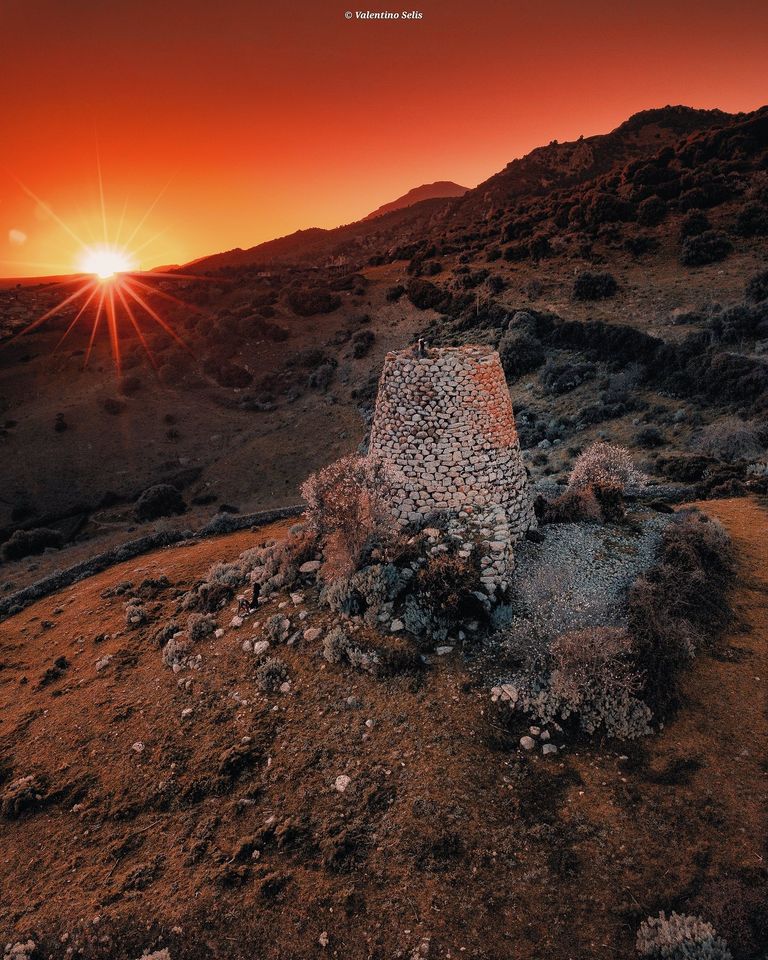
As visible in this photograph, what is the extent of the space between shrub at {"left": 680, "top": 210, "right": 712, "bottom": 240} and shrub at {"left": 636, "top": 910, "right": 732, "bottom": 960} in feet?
169

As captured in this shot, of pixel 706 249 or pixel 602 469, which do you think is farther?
pixel 706 249

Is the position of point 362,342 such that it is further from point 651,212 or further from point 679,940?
point 679,940

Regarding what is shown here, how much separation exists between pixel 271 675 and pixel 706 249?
1907 inches

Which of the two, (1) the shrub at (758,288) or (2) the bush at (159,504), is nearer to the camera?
(2) the bush at (159,504)

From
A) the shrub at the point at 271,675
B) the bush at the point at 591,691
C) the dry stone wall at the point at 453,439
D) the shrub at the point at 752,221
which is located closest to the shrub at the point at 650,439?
the dry stone wall at the point at 453,439

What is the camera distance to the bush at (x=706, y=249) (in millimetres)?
39812

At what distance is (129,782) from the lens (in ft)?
28.2

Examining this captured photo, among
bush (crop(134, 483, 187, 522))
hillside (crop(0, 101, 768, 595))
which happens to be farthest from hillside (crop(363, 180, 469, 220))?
bush (crop(134, 483, 187, 522))

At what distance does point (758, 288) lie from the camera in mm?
33750

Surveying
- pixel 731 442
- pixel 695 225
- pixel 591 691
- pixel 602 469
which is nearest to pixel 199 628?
pixel 591 691

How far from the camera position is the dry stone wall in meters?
11.2

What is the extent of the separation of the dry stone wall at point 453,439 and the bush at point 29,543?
84.8ft

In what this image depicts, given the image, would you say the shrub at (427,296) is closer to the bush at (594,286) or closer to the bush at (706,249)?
the bush at (594,286)

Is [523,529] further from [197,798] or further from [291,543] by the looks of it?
[197,798]
